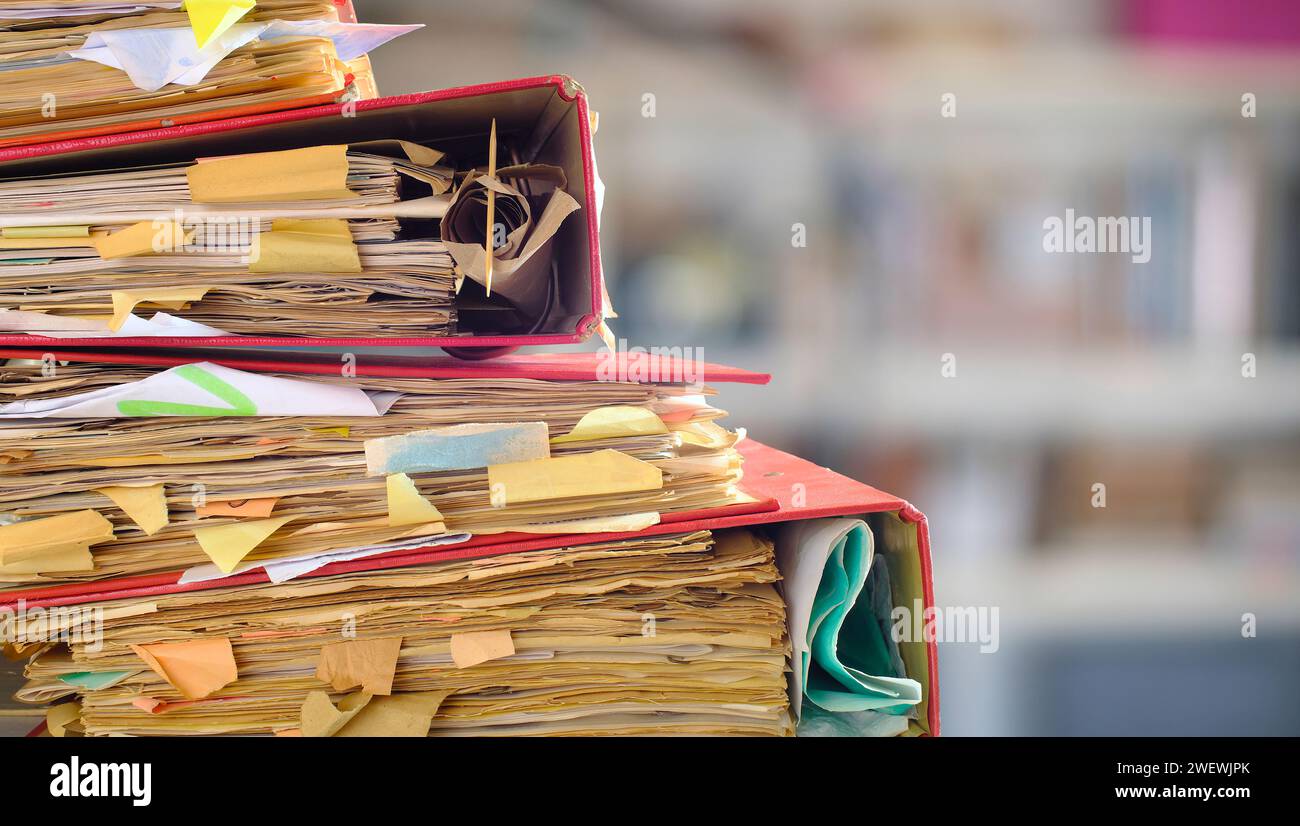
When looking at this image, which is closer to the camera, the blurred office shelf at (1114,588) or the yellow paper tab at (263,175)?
the yellow paper tab at (263,175)

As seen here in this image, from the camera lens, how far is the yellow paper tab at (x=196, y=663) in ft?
2.02

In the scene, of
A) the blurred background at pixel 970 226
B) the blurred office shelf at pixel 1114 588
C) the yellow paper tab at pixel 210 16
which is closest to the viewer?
the yellow paper tab at pixel 210 16

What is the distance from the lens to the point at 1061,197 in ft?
5.80

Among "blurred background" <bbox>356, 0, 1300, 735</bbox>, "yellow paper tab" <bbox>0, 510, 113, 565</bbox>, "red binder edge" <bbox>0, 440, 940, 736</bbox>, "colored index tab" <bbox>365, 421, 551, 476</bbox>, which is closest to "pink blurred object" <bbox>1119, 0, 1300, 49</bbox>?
"blurred background" <bbox>356, 0, 1300, 735</bbox>

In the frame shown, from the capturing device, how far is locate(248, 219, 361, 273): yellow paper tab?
59 centimetres

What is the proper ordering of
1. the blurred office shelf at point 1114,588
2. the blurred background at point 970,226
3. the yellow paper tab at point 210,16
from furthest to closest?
the blurred office shelf at point 1114,588, the blurred background at point 970,226, the yellow paper tab at point 210,16

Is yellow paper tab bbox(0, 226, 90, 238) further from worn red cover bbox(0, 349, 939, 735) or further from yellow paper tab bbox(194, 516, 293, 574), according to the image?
yellow paper tab bbox(194, 516, 293, 574)

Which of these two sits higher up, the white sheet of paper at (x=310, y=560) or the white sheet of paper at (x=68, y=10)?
the white sheet of paper at (x=68, y=10)

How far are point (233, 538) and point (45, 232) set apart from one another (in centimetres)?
24

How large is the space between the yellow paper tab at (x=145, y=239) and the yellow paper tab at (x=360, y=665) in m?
0.30

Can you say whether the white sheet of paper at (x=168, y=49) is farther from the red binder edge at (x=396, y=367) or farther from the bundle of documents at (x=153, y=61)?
the red binder edge at (x=396, y=367)

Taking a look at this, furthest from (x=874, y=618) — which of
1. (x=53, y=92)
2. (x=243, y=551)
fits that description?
(x=53, y=92)

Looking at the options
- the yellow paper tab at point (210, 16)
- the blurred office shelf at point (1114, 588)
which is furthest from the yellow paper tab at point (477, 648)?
the blurred office shelf at point (1114, 588)
